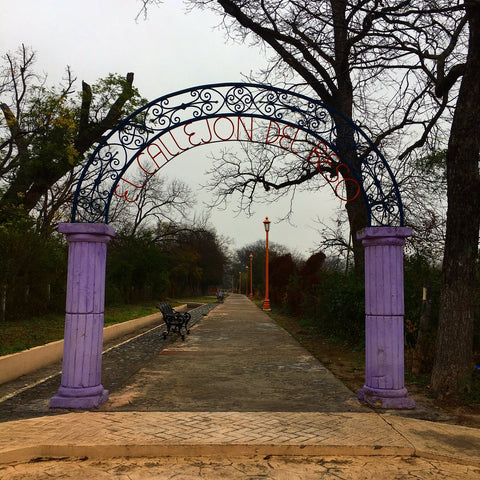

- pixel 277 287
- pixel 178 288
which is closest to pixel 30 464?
pixel 277 287

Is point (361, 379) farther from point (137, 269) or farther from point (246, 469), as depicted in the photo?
point (137, 269)

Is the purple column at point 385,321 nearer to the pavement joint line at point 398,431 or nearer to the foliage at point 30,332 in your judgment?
the pavement joint line at point 398,431

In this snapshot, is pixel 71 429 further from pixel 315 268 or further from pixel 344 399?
pixel 315 268

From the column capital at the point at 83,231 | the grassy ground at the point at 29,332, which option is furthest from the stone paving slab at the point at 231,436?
the grassy ground at the point at 29,332

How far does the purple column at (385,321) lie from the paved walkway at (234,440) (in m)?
0.34

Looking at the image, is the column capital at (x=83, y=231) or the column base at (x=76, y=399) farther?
the column capital at (x=83, y=231)

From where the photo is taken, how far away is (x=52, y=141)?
12930 mm

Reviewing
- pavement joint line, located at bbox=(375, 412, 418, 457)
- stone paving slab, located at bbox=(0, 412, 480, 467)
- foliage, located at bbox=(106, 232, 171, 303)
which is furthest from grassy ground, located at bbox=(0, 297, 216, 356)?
foliage, located at bbox=(106, 232, 171, 303)

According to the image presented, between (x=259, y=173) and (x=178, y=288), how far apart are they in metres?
36.3

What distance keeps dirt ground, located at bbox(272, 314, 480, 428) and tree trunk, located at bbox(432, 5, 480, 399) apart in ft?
0.97

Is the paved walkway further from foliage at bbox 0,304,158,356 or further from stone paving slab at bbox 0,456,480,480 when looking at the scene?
foliage at bbox 0,304,158,356

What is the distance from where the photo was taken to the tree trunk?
19.9 ft

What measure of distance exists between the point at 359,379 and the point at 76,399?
4577 millimetres

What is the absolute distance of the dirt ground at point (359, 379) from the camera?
5.37 metres
